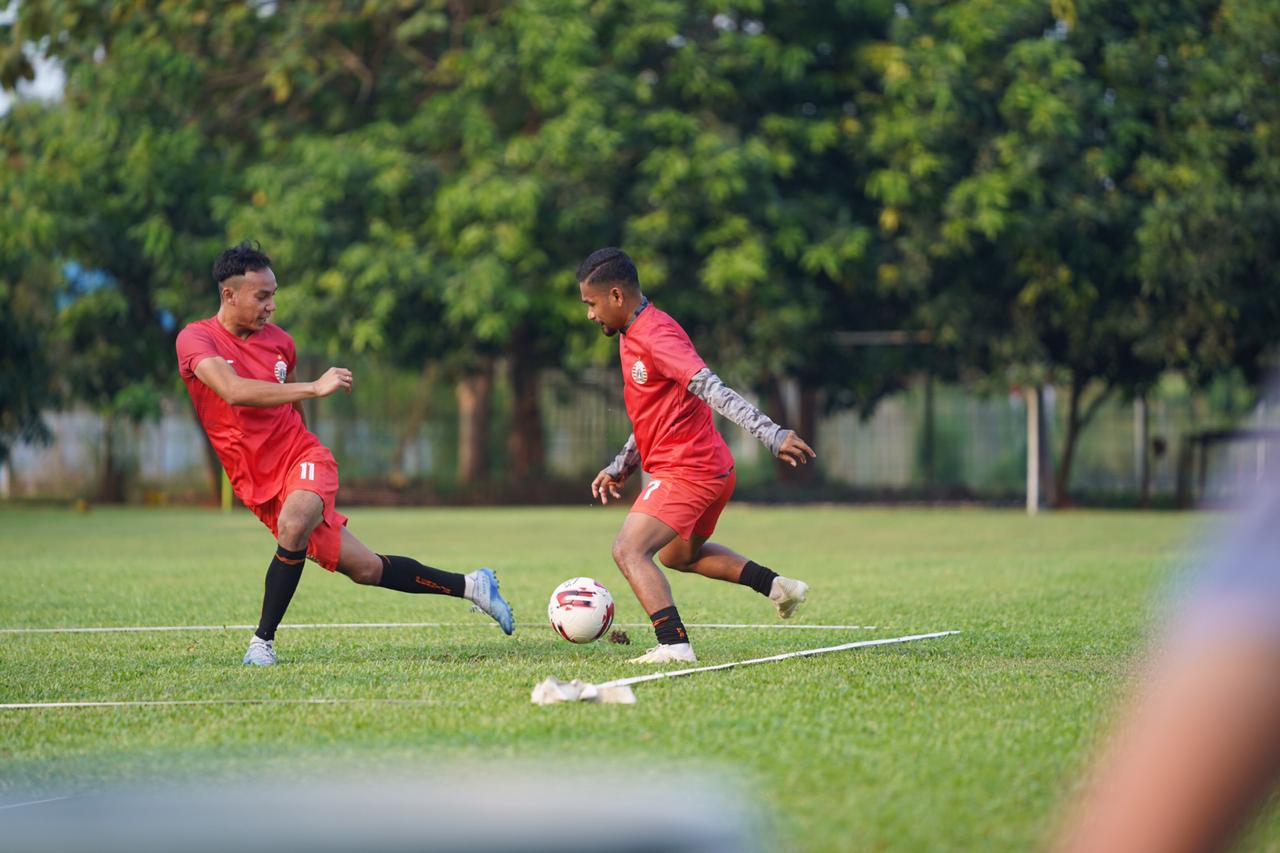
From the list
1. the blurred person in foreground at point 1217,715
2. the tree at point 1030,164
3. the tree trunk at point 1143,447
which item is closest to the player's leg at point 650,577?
the blurred person in foreground at point 1217,715

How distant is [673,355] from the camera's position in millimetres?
7211

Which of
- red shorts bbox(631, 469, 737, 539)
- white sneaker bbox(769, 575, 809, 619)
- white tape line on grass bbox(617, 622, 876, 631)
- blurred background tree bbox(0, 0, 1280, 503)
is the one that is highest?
blurred background tree bbox(0, 0, 1280, 503)

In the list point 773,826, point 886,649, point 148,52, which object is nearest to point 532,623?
point 886,649

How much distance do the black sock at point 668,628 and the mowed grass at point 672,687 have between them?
15cm

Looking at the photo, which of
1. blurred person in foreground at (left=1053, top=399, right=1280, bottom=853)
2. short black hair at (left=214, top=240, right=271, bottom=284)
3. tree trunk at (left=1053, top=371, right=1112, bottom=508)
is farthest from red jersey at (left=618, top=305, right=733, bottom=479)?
tree trunk at (left=1053, top=371, right=1112, bottom=508)

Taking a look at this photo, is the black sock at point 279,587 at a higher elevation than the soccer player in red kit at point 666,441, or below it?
below

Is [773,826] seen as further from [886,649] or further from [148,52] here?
[148,52]

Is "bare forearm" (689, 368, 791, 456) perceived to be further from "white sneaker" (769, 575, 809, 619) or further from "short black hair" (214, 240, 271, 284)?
"short black hair" (214, 240, 271, 284)

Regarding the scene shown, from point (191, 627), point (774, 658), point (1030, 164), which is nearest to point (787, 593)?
point (774, 658)

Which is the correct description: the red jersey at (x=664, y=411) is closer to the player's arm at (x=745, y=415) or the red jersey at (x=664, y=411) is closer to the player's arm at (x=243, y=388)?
the player's arm at (x=745, y=415)

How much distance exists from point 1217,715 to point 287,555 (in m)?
6.41

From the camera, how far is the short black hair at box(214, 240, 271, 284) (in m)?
7.71

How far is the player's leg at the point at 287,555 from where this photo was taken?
7391 millimetres

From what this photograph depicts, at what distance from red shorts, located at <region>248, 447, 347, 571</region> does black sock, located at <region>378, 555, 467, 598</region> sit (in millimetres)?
253
